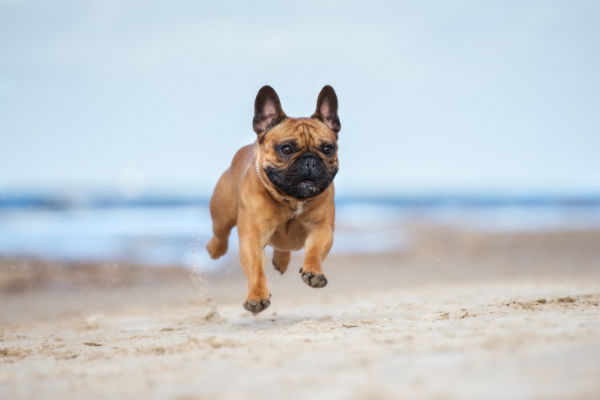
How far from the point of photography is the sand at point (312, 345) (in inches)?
94.7

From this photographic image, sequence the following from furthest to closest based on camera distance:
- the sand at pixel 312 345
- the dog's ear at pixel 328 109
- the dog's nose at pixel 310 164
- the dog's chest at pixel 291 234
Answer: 1. the dog's ear at pixel 328 109
2. the dog's chest at pixel 291 234
3. the dog's nose at pixel 310 164
4. the sand at pixel 312 345

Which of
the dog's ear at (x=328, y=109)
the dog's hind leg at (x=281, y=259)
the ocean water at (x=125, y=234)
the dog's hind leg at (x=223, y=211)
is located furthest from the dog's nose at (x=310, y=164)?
the ocean water at (x=125, y=234)

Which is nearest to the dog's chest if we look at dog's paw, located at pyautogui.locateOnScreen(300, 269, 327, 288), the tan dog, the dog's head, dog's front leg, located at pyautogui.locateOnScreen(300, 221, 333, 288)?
the tan dog

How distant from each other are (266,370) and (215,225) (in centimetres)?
340

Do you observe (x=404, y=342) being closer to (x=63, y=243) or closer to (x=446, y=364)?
(x=446, y=364)

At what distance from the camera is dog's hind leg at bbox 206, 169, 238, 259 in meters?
5.83

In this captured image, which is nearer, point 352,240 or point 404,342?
point 404,342

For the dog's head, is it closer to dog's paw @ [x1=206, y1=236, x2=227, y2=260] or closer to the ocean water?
dog's paw @ [x1=206, y1=236, x2=227, y2=260]

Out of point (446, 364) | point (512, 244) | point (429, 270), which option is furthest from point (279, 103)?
point (512, 244)

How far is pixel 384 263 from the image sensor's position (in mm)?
11445

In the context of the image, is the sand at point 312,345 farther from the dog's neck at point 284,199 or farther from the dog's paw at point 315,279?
the dog's neck at point 284,199

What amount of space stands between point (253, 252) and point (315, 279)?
585 mm

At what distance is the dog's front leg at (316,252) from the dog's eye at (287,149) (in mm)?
651

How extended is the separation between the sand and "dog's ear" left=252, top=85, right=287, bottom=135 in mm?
1589
